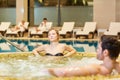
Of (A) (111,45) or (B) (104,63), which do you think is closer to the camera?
(A) (111,45)

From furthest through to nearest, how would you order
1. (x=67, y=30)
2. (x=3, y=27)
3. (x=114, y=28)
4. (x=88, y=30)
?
(x=3, y=27) → (x=67, y=30) → (x=88, y=30) → (x=114, y=28)

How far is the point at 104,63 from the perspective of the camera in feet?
10.1

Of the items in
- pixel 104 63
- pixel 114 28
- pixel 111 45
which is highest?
pixel 111 45

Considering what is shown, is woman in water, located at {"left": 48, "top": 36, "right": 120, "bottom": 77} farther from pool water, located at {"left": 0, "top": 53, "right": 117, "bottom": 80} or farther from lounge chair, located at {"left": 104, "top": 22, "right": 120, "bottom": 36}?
lounge chair, located at {"left": 104, "top": 22, "right": 120, "bottom": 36}

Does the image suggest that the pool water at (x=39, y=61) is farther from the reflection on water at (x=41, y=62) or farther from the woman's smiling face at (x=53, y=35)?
the woman's smiling face at (x=53, y=35)

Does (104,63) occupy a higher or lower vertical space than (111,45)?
lower

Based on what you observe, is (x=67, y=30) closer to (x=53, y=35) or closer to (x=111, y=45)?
A: (x=53, y=35)

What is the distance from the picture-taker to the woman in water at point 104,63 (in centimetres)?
289

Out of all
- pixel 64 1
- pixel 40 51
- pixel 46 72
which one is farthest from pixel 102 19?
pixel 46 72

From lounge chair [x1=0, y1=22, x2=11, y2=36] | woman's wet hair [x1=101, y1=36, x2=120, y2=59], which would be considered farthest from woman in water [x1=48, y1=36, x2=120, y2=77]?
lounge chair [x1=0, y1=22, x2=11, y2=36]

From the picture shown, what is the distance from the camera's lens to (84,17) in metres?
16.3

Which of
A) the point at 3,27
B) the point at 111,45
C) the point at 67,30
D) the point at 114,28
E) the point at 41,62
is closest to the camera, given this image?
the point at 111,45

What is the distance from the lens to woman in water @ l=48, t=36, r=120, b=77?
2.89 meters

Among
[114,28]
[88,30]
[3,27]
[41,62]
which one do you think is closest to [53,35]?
[41,62]
